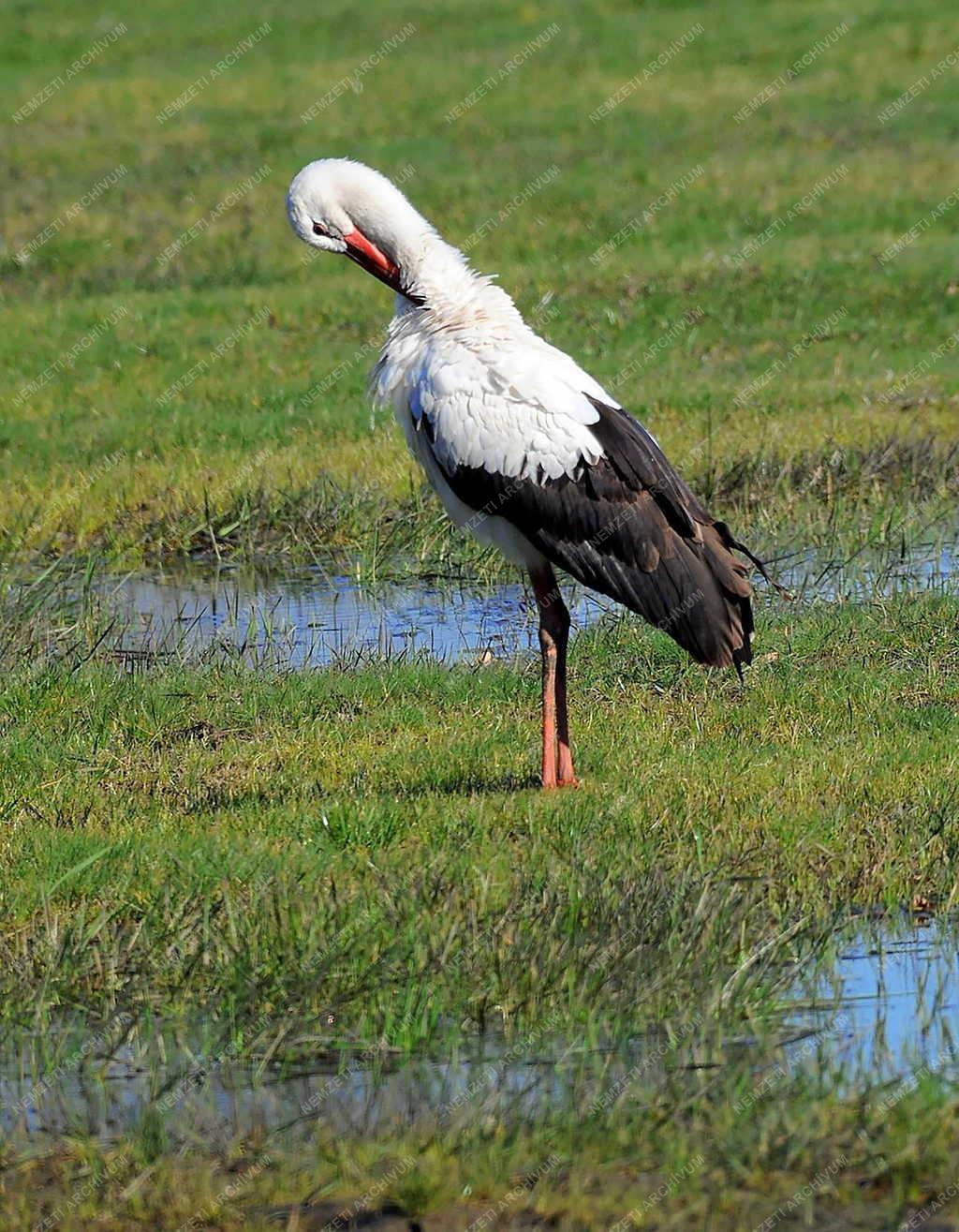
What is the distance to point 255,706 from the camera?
776cm

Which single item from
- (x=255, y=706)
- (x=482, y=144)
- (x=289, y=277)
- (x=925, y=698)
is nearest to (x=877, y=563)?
(x=925, y=698)

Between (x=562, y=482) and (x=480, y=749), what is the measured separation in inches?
39.8

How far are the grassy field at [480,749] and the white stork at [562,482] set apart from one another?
1.63 feet

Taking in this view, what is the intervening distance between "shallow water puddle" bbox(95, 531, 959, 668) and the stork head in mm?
1858

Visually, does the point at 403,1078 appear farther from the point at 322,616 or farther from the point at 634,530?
the point at 322,616

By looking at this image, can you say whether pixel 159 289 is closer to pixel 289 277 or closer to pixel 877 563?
pixel 289 277

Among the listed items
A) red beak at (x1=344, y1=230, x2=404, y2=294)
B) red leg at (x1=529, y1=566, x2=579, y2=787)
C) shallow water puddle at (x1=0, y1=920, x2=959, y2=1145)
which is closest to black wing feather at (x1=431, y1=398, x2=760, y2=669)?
red leg at (x1=529, y1=566, x2=579, y2=787)

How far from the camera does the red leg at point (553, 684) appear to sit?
6738 mm

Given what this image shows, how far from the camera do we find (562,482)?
6.97 metres

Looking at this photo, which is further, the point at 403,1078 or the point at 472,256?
the point at 472,256

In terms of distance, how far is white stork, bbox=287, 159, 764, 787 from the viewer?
22.6ft

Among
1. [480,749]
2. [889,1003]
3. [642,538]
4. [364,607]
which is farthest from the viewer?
[364,607]

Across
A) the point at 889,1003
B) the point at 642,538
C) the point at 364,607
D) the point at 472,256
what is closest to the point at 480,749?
the point at 642,538

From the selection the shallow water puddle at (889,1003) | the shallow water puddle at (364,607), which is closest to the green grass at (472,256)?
the shallow water puddle at (364,607)
